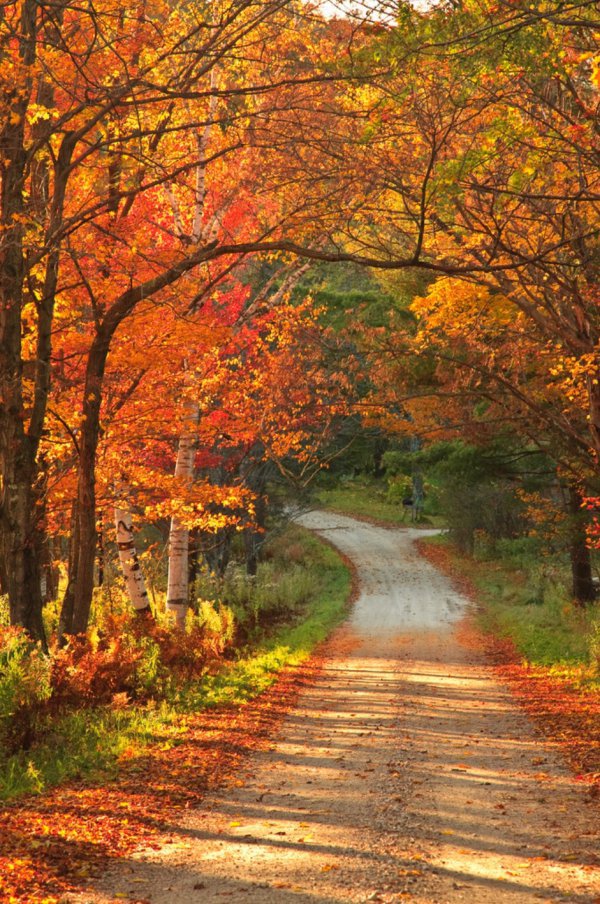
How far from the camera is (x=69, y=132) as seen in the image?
9602mm

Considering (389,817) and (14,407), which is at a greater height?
(14,407)

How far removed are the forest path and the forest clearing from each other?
0.12ft

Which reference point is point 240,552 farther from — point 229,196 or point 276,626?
point 229,196

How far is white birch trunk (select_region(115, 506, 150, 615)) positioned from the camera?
14086 millimetres

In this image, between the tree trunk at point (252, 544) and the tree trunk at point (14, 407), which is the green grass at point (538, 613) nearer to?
the tree trunk at point (252, 544)

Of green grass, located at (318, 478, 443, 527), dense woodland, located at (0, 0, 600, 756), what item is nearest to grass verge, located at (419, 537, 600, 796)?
dense woodland, located at (0, 0, 600, 756)

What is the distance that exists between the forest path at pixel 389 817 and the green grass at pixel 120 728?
1.09 m

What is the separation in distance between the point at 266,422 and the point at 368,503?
32.2 meters

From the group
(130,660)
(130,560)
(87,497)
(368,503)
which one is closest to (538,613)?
(130,560)

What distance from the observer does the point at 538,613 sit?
70.9ft

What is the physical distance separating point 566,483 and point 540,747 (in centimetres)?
1079

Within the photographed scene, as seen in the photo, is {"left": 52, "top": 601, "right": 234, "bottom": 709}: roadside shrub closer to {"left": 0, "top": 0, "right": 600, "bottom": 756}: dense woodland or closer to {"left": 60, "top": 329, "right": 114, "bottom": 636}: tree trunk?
{"left": 0, "top": 0, "right": 600, "bottom": 756}: dense woodland

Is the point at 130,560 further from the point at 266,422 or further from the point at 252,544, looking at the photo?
the point at 252,544

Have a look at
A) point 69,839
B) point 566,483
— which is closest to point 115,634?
point 69,839
